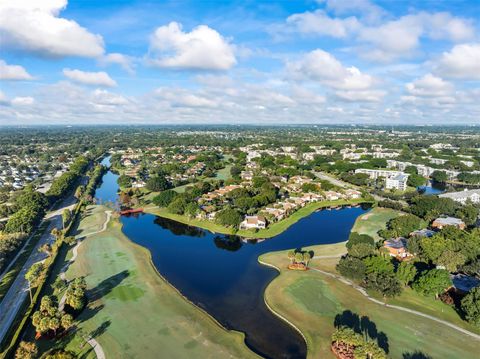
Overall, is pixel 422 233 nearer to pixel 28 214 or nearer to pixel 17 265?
pixel 17 265

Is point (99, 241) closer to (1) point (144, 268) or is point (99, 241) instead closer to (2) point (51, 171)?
(1) point (144, 268)

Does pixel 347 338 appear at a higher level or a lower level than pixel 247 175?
lower

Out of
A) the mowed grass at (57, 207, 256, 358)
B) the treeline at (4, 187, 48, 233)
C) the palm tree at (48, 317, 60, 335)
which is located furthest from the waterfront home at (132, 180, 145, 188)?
the palm tree at (48, 317, 60, 335)

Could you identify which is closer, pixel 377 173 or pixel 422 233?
pixel 422 233

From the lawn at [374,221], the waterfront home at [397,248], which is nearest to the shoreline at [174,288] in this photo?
the waterfront home at [397,248]

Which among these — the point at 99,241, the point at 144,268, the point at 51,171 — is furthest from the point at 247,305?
the point at 51,171

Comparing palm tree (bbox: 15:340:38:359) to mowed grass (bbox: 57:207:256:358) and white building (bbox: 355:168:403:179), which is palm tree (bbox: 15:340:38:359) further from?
white building (bbox: 355:168:403:179)

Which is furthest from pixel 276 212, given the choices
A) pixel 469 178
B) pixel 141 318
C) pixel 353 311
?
pixel 469 178

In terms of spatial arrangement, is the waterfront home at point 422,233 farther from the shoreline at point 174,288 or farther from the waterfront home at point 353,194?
the shoreline at point 174,288
